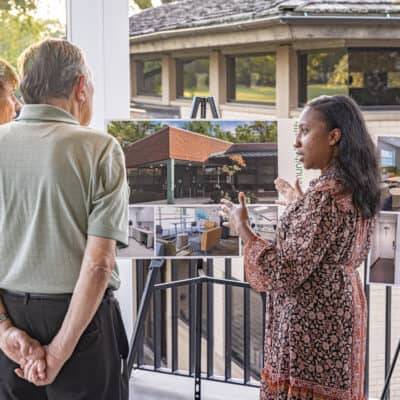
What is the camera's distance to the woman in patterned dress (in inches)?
74.3

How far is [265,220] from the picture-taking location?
95.9 inches

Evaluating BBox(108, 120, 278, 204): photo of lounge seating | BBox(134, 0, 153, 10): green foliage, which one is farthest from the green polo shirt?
BBox(134, 0, 153, 10): green foliage

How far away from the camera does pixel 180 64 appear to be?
16.6 feet

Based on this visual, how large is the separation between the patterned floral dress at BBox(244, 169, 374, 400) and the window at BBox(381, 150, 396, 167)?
1.45 feet

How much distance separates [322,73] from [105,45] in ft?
9.54

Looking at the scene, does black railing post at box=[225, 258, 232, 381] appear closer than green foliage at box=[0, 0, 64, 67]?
No

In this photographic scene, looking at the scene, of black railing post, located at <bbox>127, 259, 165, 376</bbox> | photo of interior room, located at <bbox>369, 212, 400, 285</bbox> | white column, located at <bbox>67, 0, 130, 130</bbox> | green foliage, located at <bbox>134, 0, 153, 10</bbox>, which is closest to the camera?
photo of interior room, located at <bbox>369, 212, 400, 285</bbox>

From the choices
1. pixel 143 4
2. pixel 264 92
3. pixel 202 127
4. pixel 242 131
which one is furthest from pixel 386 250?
pixel 264 92

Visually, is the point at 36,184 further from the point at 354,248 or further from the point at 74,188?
the point at 354,248

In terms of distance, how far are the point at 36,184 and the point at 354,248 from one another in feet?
3.08

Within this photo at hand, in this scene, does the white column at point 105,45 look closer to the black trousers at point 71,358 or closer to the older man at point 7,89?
the older man at point 7,89

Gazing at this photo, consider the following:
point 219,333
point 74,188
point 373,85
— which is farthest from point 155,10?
point 74,188

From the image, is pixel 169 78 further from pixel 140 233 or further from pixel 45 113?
pixel 45 113

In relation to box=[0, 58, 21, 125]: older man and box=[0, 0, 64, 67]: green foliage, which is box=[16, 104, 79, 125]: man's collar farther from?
box=[0, 0, 64, 67]: green foliage
